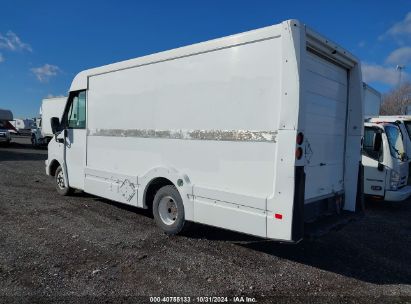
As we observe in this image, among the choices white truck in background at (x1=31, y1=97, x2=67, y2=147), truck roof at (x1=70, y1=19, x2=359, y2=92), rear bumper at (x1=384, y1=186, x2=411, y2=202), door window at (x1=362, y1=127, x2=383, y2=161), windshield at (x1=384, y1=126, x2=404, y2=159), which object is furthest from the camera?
white truck in background at (x1=31, y1=97, x2=67, y2=147)

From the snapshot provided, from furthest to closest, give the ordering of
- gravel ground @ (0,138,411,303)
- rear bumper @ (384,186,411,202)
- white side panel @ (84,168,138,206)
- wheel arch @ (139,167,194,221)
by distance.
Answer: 1. rear bumper @ (384,186,411,202)
2. white side panel @ (84,168,138,206)
3. wheel arch @ (139,167,194,221)
4. gravel ground @ (0,138,411,303)

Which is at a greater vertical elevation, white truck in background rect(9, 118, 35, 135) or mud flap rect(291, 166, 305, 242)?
white truck in background rect(9, 118, 35, 135)

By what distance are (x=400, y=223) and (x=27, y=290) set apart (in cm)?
707

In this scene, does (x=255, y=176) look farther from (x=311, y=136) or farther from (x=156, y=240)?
(x=156, y=240)

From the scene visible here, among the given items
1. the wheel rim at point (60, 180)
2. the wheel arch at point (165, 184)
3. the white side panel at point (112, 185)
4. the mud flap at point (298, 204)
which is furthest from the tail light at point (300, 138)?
the wheel rim at point (60, 180)

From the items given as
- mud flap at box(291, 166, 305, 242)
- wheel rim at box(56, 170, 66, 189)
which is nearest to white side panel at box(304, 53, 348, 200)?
mud flap at box(291, 166, 305, 242)

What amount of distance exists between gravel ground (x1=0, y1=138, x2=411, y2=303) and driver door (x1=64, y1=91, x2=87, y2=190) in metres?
0.98

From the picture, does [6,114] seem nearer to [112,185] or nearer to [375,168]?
[112,185]

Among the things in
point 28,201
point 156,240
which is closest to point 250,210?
point 156,240

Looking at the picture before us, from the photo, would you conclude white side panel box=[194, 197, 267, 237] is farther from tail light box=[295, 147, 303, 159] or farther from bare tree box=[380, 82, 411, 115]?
bare tree box=[380, 82, 411, 115]

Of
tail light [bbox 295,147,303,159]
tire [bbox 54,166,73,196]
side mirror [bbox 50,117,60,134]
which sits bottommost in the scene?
tire [bbox 54,166,73,196]

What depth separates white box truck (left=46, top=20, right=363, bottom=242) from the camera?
4.35 metres

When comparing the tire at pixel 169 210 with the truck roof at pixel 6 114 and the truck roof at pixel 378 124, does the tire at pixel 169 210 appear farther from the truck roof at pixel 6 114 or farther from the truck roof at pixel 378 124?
the truck roof at pixel 6 114

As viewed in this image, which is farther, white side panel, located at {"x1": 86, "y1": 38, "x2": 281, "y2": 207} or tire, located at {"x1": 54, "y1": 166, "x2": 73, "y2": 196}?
tire, located at {"x1": 54, "y1": 166, "x2": 73, "y2": 196}
